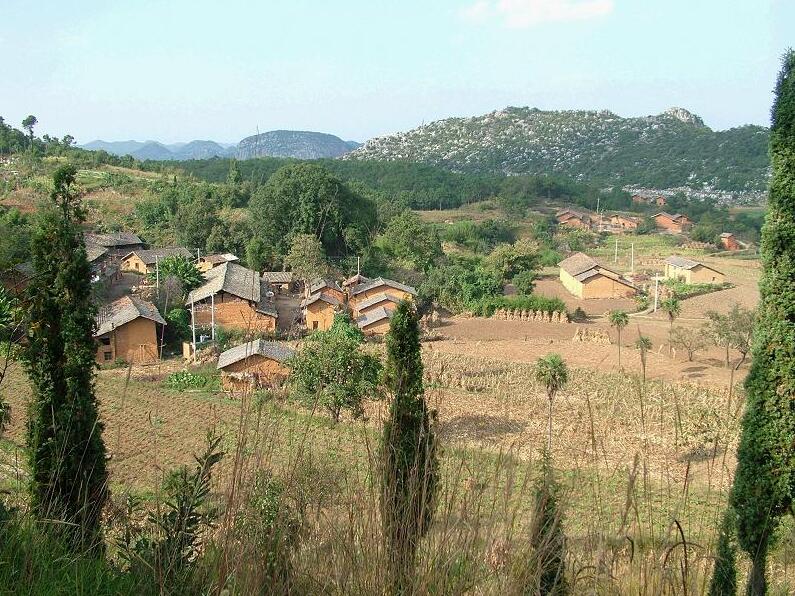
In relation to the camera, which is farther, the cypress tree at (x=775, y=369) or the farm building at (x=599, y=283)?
the farm building at (x=599, y=283)

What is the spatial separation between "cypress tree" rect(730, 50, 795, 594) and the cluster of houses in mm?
29170

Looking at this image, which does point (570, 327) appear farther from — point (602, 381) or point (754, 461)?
point (754, 461)

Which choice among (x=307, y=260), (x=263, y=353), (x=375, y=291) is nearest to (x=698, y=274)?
(x=375, y=291)

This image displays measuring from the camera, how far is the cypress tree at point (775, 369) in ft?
19.3

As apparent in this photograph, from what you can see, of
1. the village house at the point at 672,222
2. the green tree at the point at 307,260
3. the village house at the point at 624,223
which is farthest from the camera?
the village house at the point at 624,223

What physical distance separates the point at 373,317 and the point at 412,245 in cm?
1234

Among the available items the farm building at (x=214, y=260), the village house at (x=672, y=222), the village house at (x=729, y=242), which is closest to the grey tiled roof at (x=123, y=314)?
the farm building at (x=214, y=260)

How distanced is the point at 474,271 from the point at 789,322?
29.0 meters

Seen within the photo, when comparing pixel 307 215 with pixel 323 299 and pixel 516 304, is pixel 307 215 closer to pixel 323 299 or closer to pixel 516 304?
pixel 323 299

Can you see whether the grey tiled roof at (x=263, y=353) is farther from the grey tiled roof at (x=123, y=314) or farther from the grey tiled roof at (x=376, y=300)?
the grey tiled roof at (x=376, y=300)

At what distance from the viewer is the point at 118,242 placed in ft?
113

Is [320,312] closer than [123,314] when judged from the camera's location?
No

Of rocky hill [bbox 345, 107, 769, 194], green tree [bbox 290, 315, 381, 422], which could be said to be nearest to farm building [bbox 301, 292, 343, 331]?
green tree [bbox 290, 315, 381, 422]

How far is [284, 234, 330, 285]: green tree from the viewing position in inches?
1212
